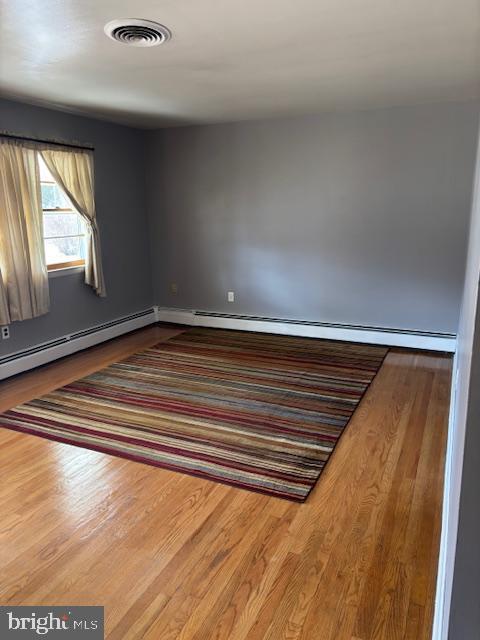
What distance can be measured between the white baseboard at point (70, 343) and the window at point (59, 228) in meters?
0.71

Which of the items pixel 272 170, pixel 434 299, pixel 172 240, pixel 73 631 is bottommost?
pixel 73 631

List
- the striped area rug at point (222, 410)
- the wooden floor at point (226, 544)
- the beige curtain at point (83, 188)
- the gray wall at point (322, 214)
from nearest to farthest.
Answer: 1. the wooden floor at point (226, 544)
2. the striped area rug at point (222, 410)
3. the beige curtain at point (83, 188)
4. the gray wall at point (322, 214)

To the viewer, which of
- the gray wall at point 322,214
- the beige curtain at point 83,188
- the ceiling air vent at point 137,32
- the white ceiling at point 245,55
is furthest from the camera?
the gray wall at point 322,214

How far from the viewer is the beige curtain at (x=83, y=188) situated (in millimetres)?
4148

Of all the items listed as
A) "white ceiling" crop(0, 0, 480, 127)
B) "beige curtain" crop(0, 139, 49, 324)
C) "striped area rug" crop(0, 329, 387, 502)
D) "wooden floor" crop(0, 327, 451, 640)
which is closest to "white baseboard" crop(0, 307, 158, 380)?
"beige curtain" crop(0, 139, 49, 324)

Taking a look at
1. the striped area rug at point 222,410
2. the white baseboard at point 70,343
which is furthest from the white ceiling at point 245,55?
the striped area rug at point 222,410

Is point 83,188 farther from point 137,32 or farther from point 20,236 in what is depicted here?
point 137,32

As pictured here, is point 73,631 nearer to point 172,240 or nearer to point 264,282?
point 264,282

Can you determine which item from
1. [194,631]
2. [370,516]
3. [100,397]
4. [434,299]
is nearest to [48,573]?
[194,631]

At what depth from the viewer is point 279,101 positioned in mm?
3912

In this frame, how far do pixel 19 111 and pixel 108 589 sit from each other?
144 inches

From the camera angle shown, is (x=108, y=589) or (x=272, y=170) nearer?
(x=108, y=589)

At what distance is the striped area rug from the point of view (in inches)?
102

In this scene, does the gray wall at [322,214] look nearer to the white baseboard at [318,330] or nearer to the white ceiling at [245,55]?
the white baseboard at [318,330]
